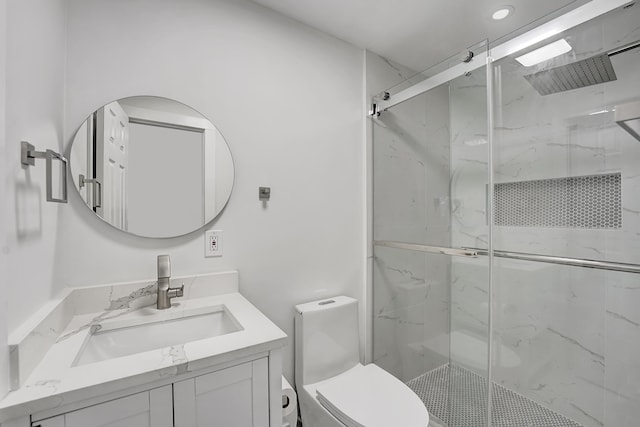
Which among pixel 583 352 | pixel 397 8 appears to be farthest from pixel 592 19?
pixel 583 352

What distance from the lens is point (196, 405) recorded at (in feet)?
2.56

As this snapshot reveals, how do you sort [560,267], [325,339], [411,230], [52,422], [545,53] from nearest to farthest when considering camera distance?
[52,422]
[545,53]
[560,267]
[325,339]
[411,230]

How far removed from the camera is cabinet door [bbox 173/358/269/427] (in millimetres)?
765

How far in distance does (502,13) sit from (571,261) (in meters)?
1.38

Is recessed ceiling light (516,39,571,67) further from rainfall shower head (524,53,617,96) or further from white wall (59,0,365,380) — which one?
white wall (59,0,365,380)

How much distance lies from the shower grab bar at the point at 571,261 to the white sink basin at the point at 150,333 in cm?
125

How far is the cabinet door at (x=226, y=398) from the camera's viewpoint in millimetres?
765

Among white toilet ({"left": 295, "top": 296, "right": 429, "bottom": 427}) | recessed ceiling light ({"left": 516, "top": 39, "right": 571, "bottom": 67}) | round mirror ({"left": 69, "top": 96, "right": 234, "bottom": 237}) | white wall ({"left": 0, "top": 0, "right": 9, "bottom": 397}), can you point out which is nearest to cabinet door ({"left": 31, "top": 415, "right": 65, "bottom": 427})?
white wall ({"left": 0, "top": 0, "right": 9, "bottom": 397})

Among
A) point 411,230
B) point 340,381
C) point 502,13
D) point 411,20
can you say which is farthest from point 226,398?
point 502,13

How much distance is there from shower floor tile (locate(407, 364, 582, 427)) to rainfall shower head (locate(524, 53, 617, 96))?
140cm

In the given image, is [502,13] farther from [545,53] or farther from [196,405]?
[196,405]

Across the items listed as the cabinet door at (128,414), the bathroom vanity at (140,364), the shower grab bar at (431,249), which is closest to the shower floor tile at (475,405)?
the shower grab bar at (431,249)

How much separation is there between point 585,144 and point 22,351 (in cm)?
205

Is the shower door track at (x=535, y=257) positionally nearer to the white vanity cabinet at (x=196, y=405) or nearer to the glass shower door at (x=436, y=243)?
the glass shower door at (x=436, y=243)
